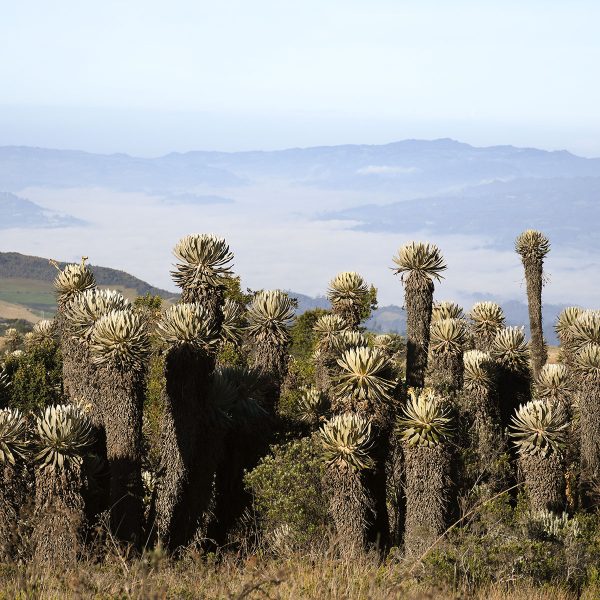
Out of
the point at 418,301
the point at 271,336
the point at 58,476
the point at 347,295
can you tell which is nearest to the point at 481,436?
the point at 418,301

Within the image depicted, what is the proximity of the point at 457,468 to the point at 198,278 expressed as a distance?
227 inches

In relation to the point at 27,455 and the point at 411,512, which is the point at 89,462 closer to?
the point at 27,455

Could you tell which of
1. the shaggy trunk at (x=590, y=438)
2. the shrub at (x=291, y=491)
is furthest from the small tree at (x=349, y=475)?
the shaggy trunk at (x=590, y=438)

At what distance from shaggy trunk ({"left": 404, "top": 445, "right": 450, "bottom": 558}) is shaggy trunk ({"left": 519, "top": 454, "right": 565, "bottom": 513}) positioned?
231 cm

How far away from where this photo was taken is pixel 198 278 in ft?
53.2

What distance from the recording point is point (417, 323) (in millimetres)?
20094

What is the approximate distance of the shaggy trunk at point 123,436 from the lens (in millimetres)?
13805

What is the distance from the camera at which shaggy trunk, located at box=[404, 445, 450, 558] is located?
50.4 ft

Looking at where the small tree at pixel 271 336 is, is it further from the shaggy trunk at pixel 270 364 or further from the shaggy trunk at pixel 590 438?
the shaggy trunk at pixel 590 438

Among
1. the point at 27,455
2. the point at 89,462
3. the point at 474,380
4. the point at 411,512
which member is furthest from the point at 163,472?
the point at 474,380

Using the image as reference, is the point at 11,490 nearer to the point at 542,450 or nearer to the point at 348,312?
the point at 542,450

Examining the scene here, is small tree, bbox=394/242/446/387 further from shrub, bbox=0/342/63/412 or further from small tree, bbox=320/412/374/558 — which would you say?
shrub, bbox=0/342/63/412

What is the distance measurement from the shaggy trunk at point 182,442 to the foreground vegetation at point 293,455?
34mm

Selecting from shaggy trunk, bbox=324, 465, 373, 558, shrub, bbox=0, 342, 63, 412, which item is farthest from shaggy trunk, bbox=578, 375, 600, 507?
shrub, bbox=0, 342, 63, 412
